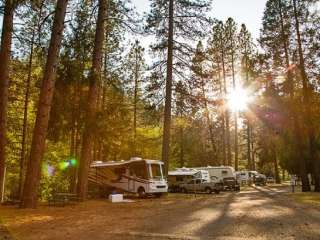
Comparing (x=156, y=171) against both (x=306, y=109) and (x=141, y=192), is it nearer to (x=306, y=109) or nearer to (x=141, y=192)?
(x=141, y=192)

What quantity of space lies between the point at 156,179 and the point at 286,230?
51.9 feet

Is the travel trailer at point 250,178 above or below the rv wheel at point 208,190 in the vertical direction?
above

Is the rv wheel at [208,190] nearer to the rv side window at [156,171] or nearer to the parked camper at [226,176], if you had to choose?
the parked camper at [226,176]

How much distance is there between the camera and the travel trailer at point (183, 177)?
111ft

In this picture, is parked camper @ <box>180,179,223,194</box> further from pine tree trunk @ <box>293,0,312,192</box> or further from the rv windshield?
the rv windshield

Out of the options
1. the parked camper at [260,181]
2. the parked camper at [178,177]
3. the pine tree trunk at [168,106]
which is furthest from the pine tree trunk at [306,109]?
the parked camper at [260,181]

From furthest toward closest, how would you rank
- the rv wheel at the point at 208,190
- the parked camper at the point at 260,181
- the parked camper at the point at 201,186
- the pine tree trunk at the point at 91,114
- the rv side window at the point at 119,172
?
the parked camper at the point at 260,181 < the rv wheel at the point at 208,190 < the parked camper at the point at 201,186 < the rv side window at the point at 119,172 < the pine tree trunk at the point at 91,114

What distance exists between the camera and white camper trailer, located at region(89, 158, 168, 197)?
2450 cm

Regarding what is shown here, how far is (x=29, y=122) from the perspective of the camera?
27.3 meters

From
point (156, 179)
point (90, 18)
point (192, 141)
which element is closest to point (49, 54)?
point (90, 18)

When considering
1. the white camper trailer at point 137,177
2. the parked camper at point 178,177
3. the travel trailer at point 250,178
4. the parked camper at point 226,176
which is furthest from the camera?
the travel trailer at point 250,178

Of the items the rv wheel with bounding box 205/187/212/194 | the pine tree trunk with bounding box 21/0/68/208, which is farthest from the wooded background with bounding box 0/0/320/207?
the rv wheel with bounding box 205/187/212/194

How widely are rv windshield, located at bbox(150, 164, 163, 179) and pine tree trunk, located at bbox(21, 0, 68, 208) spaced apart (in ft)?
36.7

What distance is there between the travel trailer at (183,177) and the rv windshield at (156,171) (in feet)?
29.9
